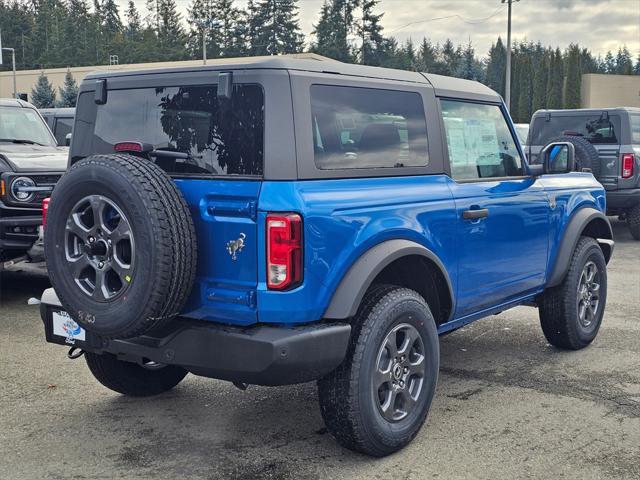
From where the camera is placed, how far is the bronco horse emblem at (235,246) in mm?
3447

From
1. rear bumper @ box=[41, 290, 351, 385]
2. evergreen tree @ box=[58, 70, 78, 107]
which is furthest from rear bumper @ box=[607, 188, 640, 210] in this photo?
evergreen tree @ box=[58, 70, 78, 107]

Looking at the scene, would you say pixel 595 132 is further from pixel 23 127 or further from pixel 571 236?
pixel 23 127

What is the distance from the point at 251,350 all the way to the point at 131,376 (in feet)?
5.33

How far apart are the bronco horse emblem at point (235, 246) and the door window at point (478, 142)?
160 cm

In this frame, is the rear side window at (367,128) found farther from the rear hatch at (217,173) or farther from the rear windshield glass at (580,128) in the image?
the rear windshield glass at (580,128)

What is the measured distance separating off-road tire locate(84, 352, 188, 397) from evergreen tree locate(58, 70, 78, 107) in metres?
51.0

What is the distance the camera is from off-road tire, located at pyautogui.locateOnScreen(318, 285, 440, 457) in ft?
12.0

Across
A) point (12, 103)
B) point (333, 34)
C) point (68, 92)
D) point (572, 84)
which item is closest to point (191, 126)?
point (12, 103)

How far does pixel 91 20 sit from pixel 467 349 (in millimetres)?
105760

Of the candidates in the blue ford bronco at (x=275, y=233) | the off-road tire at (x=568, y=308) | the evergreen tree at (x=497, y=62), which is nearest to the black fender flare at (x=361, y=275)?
the blue ford bronco at (x=275, y=233)

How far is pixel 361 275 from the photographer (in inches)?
143

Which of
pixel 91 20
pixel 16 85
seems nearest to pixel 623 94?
pixel 16 85

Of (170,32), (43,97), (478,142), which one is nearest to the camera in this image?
(478,142)

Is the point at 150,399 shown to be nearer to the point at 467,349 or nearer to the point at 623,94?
the point at 467,349
